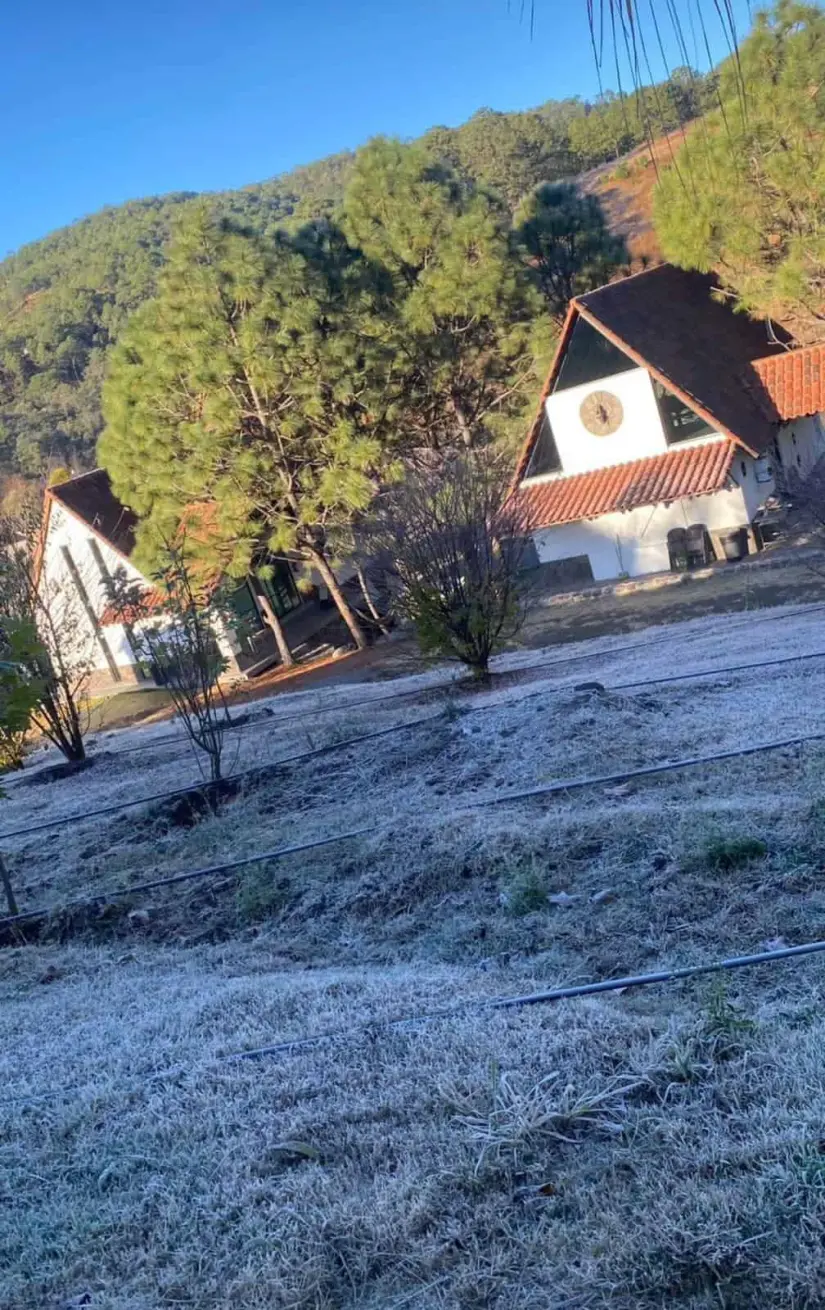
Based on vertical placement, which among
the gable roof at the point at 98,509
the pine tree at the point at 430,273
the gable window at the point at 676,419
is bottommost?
the gable window at the point at 676,419

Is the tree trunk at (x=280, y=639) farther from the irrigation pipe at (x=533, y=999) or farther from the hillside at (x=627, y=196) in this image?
the hillside at (x=627, y=196)

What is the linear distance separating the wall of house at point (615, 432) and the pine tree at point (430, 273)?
2607 millimetres

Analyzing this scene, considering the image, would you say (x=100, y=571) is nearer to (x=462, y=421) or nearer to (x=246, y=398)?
(x=246, y=398)

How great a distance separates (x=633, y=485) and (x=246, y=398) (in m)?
9.81

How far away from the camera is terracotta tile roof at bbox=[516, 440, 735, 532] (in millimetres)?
22750

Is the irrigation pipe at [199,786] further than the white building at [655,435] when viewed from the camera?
No

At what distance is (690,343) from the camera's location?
25250mm

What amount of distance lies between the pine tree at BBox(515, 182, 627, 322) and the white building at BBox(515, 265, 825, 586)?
144 inches

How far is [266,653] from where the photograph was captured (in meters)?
28.8

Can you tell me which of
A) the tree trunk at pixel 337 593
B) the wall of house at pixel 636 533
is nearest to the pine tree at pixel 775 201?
the wall of house at pixel 636 533

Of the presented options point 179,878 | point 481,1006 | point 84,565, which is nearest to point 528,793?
point 179,878

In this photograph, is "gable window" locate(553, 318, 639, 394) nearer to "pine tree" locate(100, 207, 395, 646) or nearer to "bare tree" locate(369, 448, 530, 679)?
"pine tree" locate(100, 207, 395, 646)

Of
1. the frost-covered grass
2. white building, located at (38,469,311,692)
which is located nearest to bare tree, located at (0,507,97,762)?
the frost-covered grass

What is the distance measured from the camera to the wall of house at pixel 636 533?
75.9 feet
